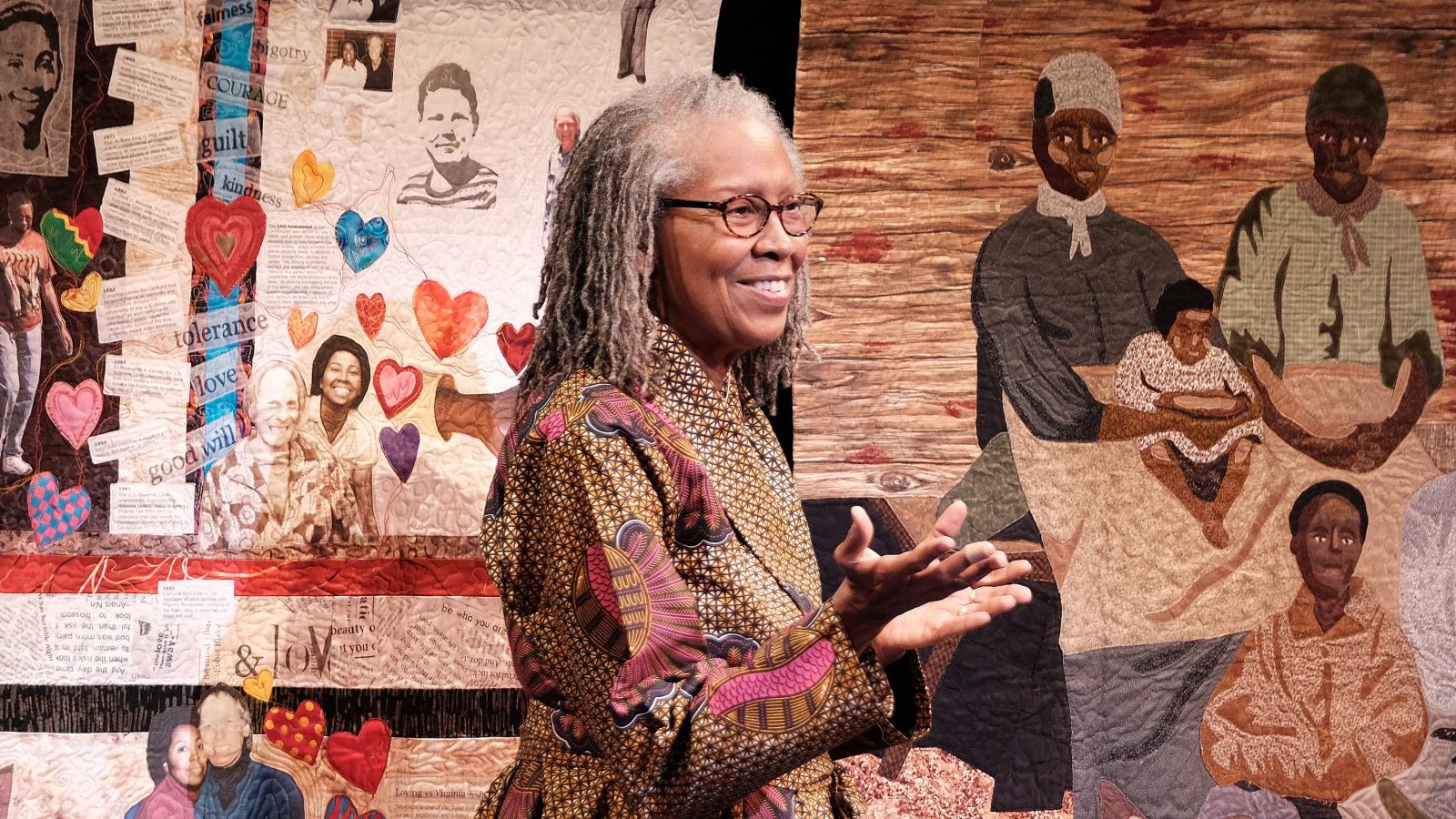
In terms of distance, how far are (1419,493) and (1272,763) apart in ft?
1.74

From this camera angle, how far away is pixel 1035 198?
229cm

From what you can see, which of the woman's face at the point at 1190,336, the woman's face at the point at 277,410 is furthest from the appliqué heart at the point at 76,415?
the woman's face at the point at 1190,336

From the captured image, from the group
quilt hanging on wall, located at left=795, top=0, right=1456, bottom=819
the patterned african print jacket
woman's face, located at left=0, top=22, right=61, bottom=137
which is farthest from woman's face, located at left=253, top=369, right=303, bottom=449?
the patterned african print jacket

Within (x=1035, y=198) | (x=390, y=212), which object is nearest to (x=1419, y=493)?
(x=1035, y=198)

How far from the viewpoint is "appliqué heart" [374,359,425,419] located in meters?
2.20

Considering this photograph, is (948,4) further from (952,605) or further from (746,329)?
(952,605)

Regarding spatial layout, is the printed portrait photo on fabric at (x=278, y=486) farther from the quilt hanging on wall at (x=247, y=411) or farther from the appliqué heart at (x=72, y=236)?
the appliqué heart at (x=72, y=236)

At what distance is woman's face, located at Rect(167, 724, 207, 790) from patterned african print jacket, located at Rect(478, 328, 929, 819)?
99 centimetres

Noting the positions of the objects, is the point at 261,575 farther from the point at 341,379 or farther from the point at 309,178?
the point at 309,178

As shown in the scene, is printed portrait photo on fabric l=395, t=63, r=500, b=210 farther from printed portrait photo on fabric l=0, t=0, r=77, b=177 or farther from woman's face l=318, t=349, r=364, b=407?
printed portrait photo on fabric l=0, t=0, r=77, b=177

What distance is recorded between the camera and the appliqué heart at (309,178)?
7.21 ft

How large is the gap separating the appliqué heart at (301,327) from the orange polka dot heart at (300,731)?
0.59m

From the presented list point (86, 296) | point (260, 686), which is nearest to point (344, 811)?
point (260, 686)

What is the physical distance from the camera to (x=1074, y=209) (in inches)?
90.2
